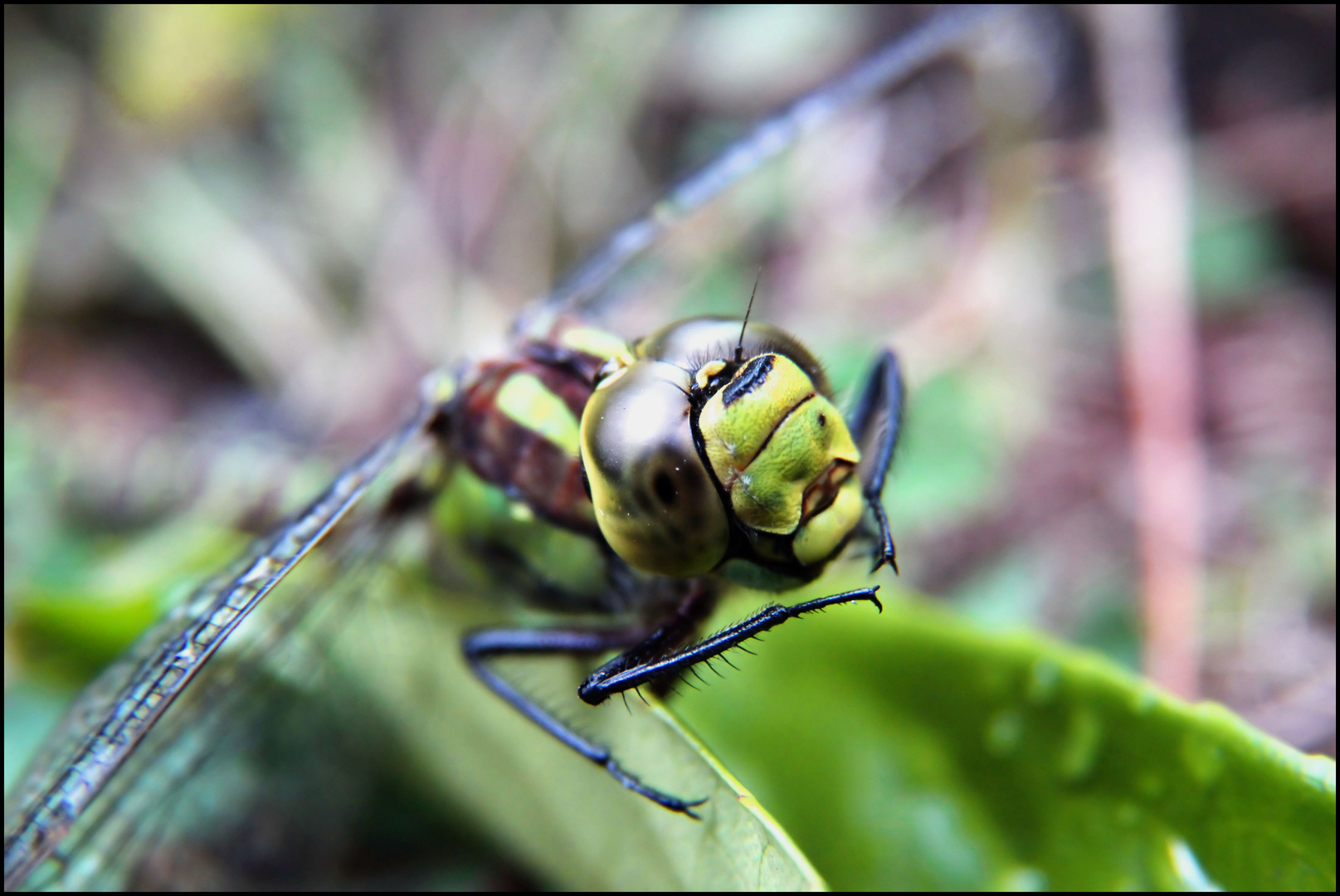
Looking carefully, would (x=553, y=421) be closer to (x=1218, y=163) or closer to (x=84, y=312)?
(x=1218, y=163)

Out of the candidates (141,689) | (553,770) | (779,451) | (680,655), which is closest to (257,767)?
(141,689)

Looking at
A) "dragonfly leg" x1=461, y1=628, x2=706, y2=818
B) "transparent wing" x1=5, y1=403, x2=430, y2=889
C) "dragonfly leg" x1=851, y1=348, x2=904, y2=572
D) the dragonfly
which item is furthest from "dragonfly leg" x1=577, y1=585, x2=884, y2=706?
"transparent wing" x1=5, y1=403, x2=430, y2=889

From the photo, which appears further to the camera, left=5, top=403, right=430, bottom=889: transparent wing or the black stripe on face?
left=5, top=403, right=430, bottom=889: transparent wing

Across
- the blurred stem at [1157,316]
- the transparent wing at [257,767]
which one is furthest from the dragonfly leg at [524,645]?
the blurred stem at [1157,316]

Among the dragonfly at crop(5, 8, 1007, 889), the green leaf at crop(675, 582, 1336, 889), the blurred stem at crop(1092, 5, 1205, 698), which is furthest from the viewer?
the blurred stem at crop(1092, 5, 1205, 698)

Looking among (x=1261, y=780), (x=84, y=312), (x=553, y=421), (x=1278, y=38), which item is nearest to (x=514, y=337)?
→ (x=553, y=421)

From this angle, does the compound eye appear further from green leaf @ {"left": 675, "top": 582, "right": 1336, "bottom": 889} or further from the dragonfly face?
green leaf @ {"left": 675, "top": 582, "right": 1336, "bottom": 889}

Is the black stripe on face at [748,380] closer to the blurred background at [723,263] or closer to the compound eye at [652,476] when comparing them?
the compound eye at [652,476]
